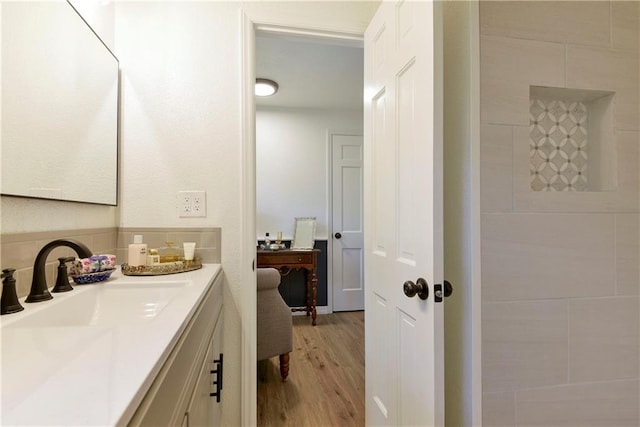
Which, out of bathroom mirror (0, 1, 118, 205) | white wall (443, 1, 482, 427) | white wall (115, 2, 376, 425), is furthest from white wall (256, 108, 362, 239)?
white wall (443, 1, 482, 427)

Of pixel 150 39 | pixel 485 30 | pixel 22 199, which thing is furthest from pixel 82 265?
pixel 485 30

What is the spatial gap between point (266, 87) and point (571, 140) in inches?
92.7

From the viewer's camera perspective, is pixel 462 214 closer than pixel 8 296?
No

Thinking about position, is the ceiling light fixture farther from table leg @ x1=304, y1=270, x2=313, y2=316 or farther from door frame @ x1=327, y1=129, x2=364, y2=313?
table leg @ x1=304, y1=270, x2=313, y2=316

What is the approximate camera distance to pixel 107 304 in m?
0.96

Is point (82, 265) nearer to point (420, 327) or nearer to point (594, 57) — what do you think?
point (420, 327)

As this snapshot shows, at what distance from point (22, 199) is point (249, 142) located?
82 cm

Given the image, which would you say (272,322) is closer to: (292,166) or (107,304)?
(107,304)

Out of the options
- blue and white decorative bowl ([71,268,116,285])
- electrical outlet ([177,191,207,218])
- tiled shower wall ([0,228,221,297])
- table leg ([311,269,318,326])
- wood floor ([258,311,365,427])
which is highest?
electrical outlet ([177,191,207,218])

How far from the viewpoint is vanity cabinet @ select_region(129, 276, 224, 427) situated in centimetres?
46

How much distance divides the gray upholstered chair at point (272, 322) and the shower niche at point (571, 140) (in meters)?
1.50

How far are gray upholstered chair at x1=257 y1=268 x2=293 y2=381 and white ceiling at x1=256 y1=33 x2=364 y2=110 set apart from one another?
4.60ft

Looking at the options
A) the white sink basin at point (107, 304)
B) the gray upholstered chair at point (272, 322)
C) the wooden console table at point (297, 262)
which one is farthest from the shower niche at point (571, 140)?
the wooden console table at point (297, 262)

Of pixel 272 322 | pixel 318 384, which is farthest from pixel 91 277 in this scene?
pixel 318 384
